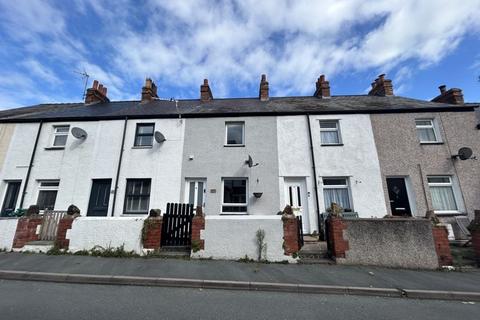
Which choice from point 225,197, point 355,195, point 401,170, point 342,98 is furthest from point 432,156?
point 225,197

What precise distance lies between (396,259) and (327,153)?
514 centimetres

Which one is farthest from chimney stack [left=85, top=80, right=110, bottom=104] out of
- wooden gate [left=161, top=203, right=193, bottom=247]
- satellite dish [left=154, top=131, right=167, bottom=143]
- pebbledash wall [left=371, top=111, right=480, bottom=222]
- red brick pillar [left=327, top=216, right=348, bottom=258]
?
pebbledash wall [left=371, top=111, right=480, bottom=222]

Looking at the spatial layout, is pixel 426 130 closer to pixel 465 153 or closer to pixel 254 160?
pixel 465 153

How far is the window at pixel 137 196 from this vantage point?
10.0 m

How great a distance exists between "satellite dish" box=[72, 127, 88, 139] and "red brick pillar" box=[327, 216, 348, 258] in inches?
455

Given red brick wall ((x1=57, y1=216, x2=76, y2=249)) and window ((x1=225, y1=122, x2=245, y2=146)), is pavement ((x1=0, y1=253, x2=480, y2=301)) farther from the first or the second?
window ((x1=225, y1=122, x2=245, y2=146))

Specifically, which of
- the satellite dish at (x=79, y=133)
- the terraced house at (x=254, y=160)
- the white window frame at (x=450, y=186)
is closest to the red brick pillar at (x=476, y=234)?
the terraced house at (x=254, y=160)

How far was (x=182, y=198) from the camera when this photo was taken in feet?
32.5

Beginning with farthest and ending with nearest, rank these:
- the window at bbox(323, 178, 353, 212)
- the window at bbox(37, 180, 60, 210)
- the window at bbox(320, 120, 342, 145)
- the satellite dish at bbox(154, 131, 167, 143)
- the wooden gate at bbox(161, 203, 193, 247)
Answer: the window at bbox(320, 120, 342, 145)
the satellite dish at bbox(154, 131, 167, 143)
the window at bbox(37, 180, 60, 210)
the window at bbox(323, 178, 353, 212)
the wooden gate at bbox(161, 203, 193, 247)

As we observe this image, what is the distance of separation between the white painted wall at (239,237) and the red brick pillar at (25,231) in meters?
5.53

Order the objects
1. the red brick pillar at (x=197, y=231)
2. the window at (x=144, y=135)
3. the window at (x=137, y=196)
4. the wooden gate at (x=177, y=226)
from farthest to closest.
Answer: the window at (x=144, y=135) < the window at (x=137, y=196) < the wooden gate at (x=177, y=226) < the red brick pillar at (x=197, y=231)

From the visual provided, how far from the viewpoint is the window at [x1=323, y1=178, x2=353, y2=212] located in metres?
9.74

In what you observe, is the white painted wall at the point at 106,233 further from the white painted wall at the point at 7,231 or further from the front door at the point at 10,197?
the front door at the point at 10,197

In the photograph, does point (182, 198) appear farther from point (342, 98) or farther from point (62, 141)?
point (342, 98)
